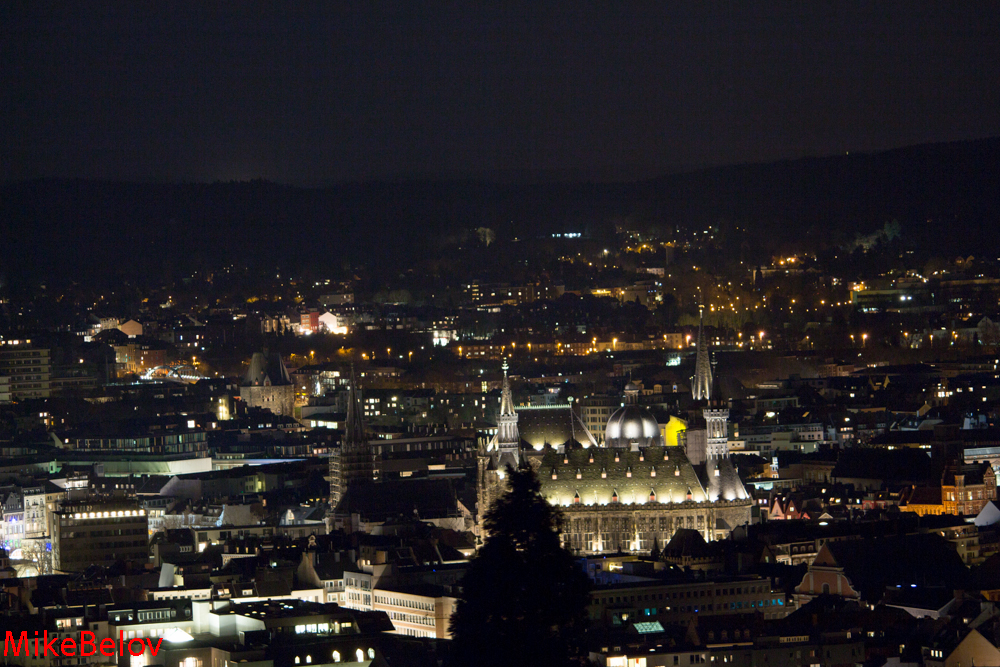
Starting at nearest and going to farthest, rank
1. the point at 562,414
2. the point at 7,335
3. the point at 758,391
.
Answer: the point at 562,414 < the point at 758,391 < the point at 7,335

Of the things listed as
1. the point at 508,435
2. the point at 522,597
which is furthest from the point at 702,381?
the point at 522,597

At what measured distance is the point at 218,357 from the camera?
18000cm

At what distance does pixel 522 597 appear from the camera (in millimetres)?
40469

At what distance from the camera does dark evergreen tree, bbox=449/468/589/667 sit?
40188 millimetres

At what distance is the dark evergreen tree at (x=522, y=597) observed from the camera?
4019 cm

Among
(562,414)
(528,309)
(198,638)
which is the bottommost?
(198,638)

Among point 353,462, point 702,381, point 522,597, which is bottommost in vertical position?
point 522,597

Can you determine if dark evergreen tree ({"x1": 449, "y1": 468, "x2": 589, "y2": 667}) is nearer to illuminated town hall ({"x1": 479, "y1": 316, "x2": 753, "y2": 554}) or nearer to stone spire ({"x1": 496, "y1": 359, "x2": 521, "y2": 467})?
illuminated town hall ({"x1": 479, "y1": 316, "x2": 753, "y2": 554})

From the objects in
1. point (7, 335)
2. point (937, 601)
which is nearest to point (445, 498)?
point (937, 601)

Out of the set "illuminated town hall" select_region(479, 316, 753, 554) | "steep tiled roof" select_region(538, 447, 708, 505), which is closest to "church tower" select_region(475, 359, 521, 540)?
"illuminated town hall" select_region(479, 316, 753, 554)

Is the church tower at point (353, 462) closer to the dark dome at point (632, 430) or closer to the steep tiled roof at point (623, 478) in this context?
the dark dome at point (632, 430)

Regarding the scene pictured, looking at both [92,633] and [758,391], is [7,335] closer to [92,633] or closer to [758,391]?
[758,391]

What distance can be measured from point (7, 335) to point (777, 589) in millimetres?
103075

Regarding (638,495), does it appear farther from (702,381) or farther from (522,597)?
(522,597)
